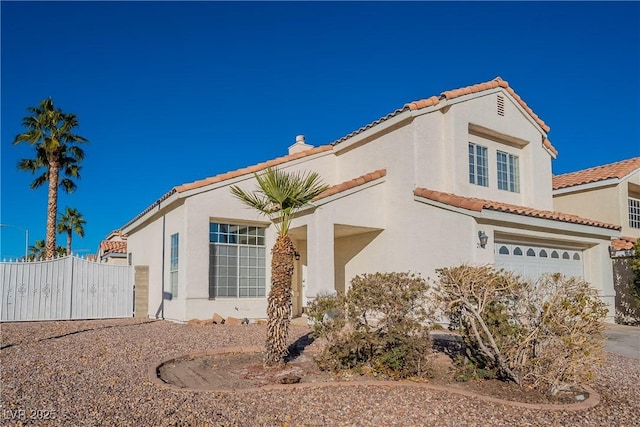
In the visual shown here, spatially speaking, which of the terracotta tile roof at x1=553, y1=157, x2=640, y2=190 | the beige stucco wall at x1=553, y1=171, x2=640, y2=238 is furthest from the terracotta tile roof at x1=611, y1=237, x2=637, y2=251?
the terracotta tile roof at x1=553, y1=157, x2=640, y2=190

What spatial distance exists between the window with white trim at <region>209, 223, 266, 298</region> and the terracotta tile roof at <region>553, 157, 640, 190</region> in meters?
14.1

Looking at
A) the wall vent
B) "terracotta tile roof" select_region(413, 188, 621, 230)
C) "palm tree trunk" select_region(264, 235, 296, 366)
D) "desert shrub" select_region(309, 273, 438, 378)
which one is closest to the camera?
"desert shrub" select_region(309, 273, 438, 378)

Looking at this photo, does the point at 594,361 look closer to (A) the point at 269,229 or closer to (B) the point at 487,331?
(B) the point at 487,331

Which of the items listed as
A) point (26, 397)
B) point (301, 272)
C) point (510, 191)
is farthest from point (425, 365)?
point (510, 191)

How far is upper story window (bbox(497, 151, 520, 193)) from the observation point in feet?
57.8

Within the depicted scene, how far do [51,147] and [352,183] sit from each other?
16116 millimetres

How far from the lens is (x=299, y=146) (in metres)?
19.9

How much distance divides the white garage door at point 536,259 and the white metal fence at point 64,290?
42.3ft

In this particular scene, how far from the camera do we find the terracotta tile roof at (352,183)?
48.1 feet

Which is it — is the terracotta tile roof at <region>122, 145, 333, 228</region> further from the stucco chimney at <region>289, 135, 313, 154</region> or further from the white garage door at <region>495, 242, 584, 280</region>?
the white garage door at <region>495, 242, 584, 280</region>

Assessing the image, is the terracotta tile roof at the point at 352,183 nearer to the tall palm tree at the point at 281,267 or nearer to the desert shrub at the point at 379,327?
the tall palm tree at the point at 281,267

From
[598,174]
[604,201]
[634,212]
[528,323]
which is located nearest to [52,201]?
[528,323]

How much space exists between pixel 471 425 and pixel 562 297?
250 centimetres

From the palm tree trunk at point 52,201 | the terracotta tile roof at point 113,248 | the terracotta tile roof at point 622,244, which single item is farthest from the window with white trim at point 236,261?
the terracotta tile roof at point 622,244
